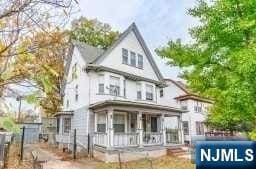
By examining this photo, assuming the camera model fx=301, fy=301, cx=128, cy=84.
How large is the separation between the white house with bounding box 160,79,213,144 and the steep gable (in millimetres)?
9701

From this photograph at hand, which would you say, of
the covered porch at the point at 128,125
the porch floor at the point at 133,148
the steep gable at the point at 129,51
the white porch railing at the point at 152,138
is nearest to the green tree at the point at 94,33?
the steep gable at the point at 129,51

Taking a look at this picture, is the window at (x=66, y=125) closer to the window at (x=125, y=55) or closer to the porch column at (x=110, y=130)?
the window at (x=125, y=55)

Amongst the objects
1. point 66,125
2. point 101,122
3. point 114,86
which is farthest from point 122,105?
point 66,125

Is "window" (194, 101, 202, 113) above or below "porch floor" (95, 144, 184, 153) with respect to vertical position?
above

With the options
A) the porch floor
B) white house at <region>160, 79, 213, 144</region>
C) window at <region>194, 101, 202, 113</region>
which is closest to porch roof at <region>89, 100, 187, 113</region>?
the porch floor

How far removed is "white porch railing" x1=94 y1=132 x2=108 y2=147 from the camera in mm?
20584

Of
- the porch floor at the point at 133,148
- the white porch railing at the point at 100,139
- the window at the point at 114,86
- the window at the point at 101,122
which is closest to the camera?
the porch floor at the point at 133,148

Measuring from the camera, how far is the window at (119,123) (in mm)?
23766

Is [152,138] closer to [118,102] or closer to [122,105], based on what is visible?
[122,105]

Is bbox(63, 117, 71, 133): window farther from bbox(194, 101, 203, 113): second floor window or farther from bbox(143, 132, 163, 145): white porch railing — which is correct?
bbox(194, 101, 203, 113): second floor window

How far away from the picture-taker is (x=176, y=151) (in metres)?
24.8

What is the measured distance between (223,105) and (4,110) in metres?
11.8

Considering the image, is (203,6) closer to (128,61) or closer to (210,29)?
(210,29)

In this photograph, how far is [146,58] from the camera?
93.7ft
